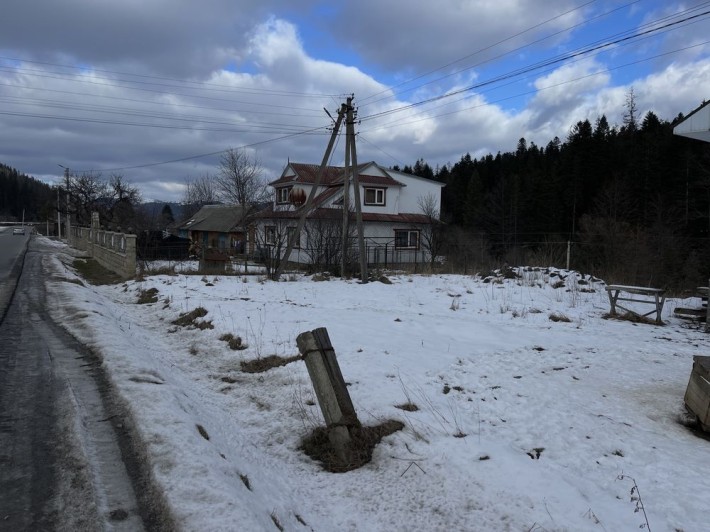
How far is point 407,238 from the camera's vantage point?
39.8 m

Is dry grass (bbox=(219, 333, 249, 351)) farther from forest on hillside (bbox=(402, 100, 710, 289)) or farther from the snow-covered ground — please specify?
forest on hillside (bbox=(402, 100, 710, 289))

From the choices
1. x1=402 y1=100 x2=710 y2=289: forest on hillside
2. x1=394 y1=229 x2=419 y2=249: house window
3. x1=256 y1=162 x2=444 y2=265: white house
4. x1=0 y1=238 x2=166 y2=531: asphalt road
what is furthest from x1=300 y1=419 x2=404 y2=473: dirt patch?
x1=394 y1=229 x2=419 y2=249: house window

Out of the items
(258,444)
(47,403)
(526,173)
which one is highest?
(526,173)

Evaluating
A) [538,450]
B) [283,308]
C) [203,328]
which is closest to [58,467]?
[538,450]

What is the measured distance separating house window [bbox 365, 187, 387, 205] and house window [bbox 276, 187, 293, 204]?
6.17 m

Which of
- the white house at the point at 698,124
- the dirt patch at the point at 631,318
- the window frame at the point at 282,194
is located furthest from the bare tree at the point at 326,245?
the window frame at the point at 282,194

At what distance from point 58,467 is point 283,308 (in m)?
7.95

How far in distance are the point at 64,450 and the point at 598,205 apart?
50000mm

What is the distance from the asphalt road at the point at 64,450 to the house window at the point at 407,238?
33.4 metres

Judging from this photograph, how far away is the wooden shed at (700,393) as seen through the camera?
15.8 ft

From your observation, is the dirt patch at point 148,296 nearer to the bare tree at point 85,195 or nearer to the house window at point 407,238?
the house window at point 407,238

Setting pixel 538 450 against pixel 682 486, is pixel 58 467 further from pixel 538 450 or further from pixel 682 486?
pixel 682 486

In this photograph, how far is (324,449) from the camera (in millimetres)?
4445

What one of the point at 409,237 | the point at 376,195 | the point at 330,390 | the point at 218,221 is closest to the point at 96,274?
the point at 330,390
